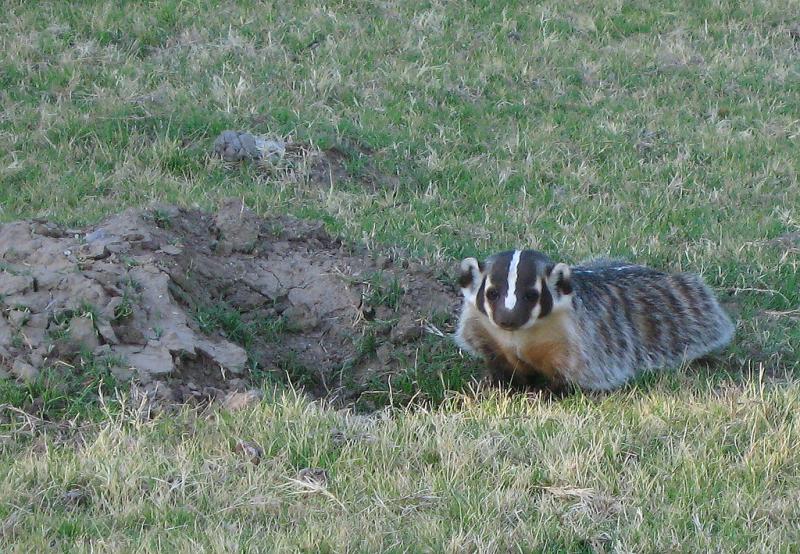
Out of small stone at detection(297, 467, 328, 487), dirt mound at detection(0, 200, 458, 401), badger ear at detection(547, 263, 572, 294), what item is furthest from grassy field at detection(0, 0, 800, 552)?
badger ear at detection(547, 263, 572, 294)

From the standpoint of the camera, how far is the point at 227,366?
20.9ft

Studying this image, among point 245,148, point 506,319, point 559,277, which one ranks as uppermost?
point 559,277

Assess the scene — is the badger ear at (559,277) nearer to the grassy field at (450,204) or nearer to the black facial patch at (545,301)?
the black facial patch at (545,301)

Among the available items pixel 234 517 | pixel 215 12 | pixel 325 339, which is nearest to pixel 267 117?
pixel 215 12

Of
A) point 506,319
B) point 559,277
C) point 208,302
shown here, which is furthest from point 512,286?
point 208,302

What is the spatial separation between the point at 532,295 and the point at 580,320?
0.59 metres

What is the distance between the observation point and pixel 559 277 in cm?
635

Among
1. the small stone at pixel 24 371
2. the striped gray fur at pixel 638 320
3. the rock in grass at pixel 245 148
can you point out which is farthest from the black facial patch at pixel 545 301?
the rock in grass at pixel 245 148

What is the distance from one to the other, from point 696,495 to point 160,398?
2598 mm

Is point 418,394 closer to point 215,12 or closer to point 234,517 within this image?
point 234,517

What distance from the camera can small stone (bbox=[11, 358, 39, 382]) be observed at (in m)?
5.81

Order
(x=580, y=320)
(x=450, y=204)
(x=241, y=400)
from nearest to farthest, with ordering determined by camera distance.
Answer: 1. (x=241, y=400)
2. (x=580, y=320)
3. (x=450, y=204)

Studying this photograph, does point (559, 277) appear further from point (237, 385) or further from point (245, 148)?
point (245, 148)

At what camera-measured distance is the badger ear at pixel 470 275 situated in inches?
252
